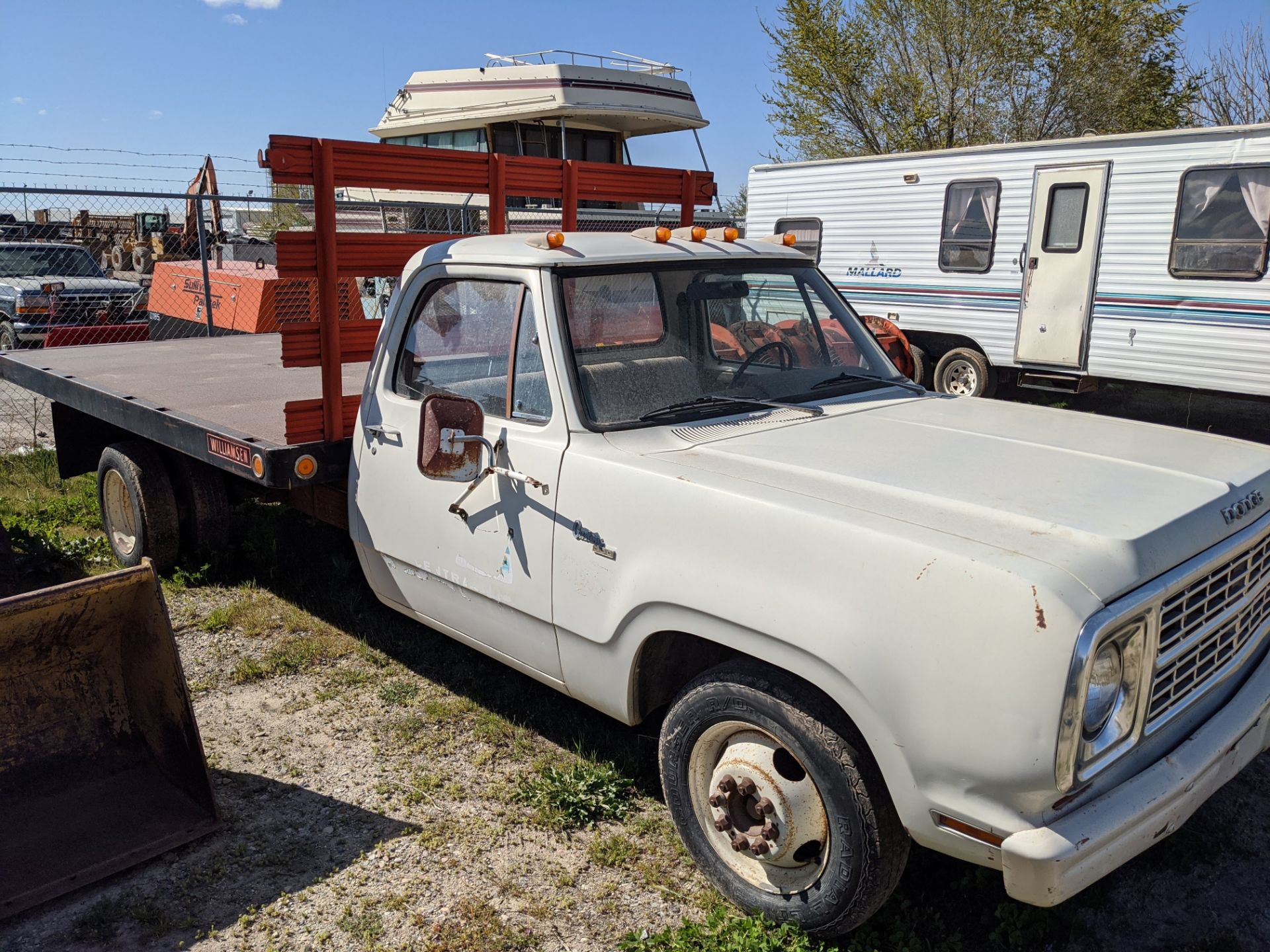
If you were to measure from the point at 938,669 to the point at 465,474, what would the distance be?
1594mm

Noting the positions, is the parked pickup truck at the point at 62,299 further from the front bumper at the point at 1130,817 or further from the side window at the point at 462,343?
the front bumper at the point at 1130,817

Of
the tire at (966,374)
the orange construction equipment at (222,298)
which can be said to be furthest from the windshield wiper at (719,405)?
the tire at (966,374)

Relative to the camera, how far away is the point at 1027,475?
291 cm

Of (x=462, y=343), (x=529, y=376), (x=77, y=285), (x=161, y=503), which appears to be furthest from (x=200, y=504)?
(x=77, y=285)

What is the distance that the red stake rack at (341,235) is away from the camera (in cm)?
427

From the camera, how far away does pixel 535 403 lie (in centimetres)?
348

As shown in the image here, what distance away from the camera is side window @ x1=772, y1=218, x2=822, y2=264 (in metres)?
13.2

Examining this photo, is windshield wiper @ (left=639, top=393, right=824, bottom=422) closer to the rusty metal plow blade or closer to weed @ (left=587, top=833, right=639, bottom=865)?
weed @ (left=587, top=833, right=639, bottom=865)

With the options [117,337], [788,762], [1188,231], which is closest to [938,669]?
[788,762]

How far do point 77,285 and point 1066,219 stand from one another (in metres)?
12.5

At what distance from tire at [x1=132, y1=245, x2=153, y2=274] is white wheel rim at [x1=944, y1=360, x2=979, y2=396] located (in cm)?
1796

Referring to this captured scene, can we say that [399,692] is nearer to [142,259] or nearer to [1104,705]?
[1104,705]

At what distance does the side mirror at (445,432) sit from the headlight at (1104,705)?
72.9 inches

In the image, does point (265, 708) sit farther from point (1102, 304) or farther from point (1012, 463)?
point (1102, 304)
